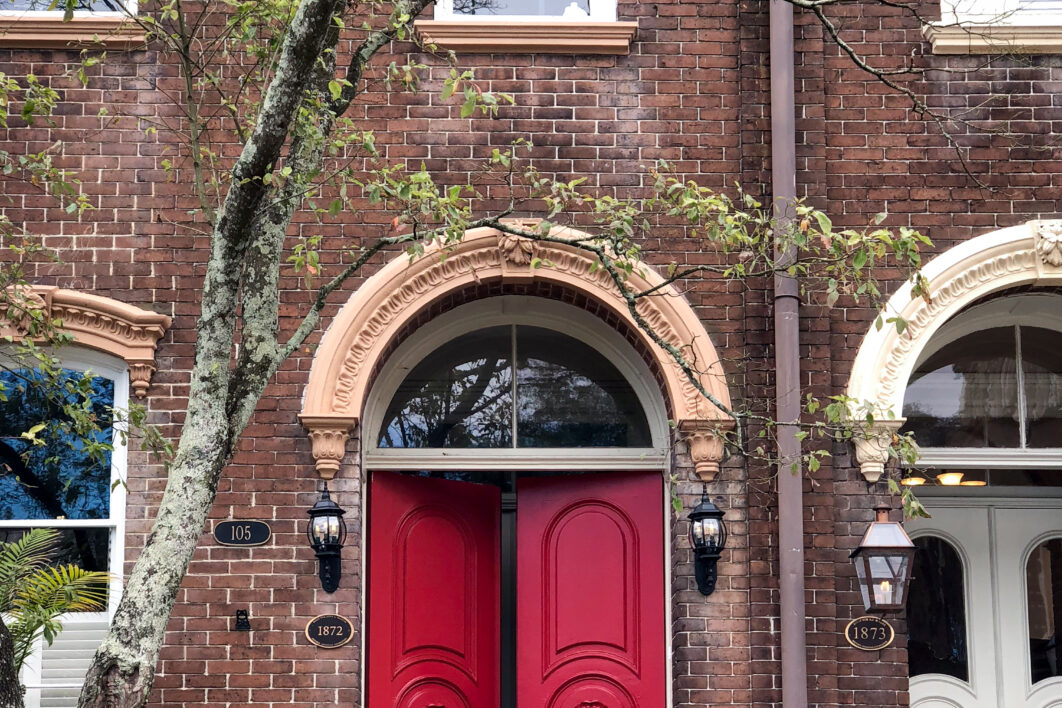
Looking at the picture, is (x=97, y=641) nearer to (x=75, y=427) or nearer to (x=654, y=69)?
(x=75, y=427)

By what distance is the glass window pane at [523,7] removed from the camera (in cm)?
841

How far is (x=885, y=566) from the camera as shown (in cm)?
714

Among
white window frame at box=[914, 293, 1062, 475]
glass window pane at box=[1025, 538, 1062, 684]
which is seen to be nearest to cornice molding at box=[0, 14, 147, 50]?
white window frame at box=[914, 293, 1062, 475]

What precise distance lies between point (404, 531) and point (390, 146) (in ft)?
7.66

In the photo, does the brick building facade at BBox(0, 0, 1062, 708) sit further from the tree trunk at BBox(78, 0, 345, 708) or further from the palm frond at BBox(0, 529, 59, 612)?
the tree trunk at BBox(78, 0, 345, 708)

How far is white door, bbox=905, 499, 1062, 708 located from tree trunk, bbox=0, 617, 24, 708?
5870mm

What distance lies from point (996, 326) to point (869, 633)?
7.71 feet

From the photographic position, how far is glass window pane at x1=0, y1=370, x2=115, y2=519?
7.82 meters

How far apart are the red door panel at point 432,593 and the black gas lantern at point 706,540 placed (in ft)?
5.08

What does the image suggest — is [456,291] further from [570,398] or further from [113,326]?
[113,326]

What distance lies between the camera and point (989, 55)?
8.20 meters

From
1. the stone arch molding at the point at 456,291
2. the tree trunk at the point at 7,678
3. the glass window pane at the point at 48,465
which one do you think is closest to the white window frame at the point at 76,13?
the glass window pane at the point at 48,465

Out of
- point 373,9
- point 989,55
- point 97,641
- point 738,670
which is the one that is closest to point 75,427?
point 97,641

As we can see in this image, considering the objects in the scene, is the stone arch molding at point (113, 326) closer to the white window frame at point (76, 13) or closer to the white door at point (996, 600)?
the white window frame at point (76, 13)
